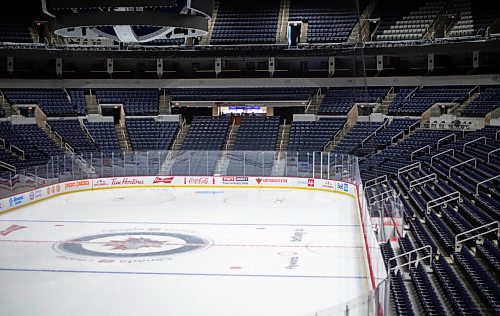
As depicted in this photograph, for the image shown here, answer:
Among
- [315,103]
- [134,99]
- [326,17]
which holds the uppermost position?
[326,17]

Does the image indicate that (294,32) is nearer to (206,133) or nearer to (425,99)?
(206,133)

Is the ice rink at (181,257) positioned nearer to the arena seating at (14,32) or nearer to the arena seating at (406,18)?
the arena seating at (406,18)

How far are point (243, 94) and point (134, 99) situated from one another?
613cm

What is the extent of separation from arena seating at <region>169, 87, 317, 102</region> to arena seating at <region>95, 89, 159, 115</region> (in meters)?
1.19

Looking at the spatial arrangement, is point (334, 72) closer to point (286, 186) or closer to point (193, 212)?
point (286, 186)

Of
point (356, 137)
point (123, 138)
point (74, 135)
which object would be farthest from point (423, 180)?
point (74, 135)

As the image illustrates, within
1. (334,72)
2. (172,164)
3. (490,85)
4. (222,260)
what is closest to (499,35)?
(490,85)

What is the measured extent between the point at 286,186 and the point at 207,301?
50.4 ft

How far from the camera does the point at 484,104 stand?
28.8 metres

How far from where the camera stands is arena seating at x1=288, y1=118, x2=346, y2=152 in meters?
31.2

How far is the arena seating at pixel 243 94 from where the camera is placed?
35594 mm

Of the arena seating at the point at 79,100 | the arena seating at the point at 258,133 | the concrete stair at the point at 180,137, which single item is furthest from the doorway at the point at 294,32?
the arena seating at the point at 79,100

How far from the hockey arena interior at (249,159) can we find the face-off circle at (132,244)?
10 cm

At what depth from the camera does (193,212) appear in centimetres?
2044
